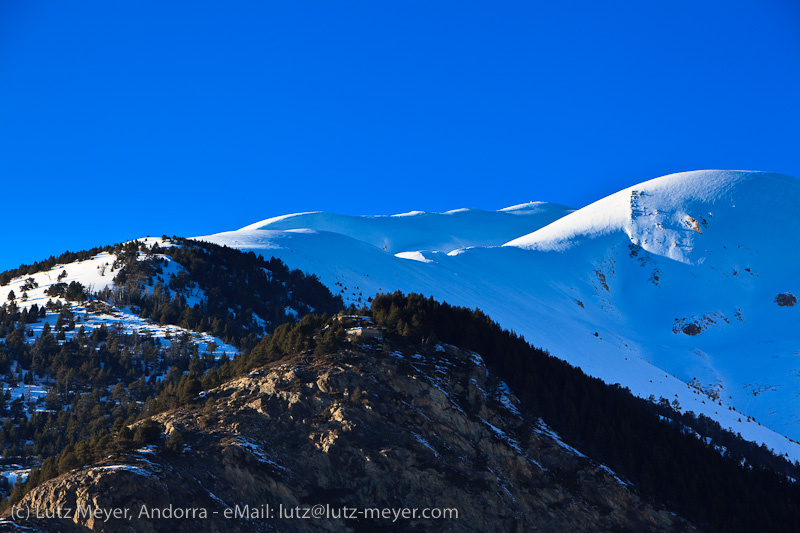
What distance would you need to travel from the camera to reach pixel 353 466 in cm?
3059

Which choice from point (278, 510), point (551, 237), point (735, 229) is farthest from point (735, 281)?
point (278, 510)

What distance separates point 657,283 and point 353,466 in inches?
4055

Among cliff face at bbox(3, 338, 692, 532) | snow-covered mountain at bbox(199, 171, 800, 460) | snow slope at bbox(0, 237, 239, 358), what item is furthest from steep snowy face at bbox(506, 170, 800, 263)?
cliff face at bbox(3, 338, 692, 532)

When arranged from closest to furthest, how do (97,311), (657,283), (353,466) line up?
(353,466) < (97,311) < (657,283)

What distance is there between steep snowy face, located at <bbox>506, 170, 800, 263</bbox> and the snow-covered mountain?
0.34 m

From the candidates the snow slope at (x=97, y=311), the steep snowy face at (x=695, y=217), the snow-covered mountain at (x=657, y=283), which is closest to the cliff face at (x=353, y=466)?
the snow slope at (x=97, y=311)

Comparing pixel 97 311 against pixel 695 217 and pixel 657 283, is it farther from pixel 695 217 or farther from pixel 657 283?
pixel 695 217

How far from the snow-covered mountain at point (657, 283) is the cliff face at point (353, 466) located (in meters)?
43.4

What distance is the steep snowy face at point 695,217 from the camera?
133 meters

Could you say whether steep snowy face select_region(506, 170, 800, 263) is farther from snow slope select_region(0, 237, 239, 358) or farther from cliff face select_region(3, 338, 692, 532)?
cliff face select_region(3, 338, 692, 532)

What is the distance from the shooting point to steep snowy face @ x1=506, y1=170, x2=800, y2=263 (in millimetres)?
133250

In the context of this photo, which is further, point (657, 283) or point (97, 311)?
point (657, 283)

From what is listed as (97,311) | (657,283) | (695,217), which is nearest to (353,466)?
(97,311)

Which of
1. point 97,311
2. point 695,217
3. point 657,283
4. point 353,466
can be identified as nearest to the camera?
point 353,466
